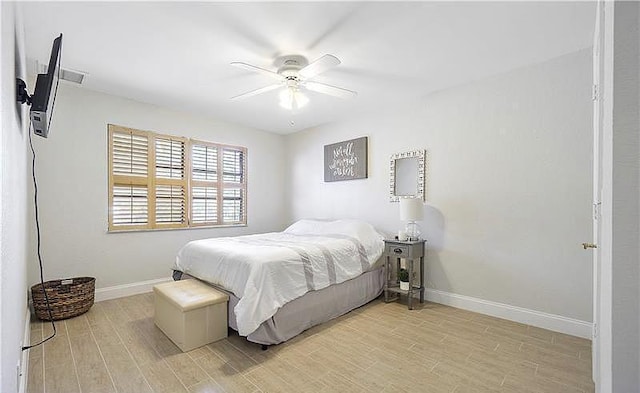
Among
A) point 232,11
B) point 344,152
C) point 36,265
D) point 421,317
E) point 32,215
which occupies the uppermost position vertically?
point 232,11

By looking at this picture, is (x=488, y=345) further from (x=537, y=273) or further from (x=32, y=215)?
(x=32, y=215)

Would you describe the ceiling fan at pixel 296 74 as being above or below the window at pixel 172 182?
above

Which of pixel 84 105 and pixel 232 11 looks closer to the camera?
pixel 232 11

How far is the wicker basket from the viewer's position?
2.85 m

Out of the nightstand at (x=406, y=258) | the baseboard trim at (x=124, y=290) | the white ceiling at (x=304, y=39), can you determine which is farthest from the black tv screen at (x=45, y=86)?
the nightstand at (x=406, y=258)

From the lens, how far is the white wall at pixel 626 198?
881 millimetres

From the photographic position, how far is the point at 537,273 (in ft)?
9.23

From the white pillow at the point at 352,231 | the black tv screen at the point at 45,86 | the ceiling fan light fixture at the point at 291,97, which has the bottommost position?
the white pillow at the point at 352,231

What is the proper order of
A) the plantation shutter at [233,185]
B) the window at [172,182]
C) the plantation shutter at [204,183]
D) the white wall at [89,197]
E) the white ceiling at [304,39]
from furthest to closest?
1. the plantation shutter at [233,185]
2. the plantation shutter at [204,183]
3. the window at [172,182]
4. the white wall at [89,197]
5. the white ceiling at [304,39]

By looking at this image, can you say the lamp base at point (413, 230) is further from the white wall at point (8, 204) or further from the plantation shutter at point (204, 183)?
the white wall at point (8, 204)

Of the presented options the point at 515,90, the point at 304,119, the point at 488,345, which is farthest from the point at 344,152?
the point at 488,345

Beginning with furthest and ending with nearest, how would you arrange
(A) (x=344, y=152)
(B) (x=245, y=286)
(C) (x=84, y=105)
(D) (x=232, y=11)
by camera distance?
(A) (x=344, y=152) < (C) (x=84, y=105) < (B) (x=245, y=286) < (D) (x=232, y=11)

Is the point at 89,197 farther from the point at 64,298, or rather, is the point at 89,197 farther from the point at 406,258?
the point at 406,258

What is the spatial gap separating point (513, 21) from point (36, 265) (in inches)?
199
